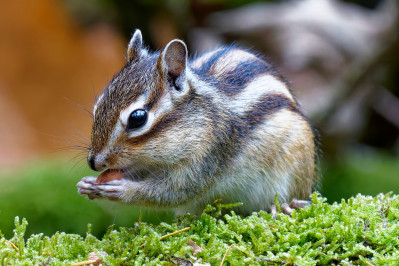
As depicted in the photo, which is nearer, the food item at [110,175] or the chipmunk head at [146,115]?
the chipmunk head at [146,115]

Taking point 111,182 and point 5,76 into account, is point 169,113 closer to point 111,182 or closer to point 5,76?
point 111,182

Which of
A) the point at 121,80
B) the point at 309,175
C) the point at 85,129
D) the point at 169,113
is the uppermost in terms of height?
the point at 121,80

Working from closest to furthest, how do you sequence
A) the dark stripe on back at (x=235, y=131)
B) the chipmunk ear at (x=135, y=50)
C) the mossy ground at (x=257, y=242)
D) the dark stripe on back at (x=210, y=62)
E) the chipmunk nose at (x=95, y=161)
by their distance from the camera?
the mossy ground at (x=257, y=242) < the chipmunk nose at (x=95, y=161) < the dark stripe on back at (x=235, y=131) < the chipmunk ear at (x=135, y=50) < the dark stripe on back at (x=210, y=62)

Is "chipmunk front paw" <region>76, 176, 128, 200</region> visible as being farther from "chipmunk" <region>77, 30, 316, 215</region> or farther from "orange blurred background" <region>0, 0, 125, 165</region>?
"orange blurred background" <region>0, 0, 125, 165</region>

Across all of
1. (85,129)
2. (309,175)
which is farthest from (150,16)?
(309,175)

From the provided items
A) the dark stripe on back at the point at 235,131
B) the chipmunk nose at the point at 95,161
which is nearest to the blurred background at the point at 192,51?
the dark stripe on back at the point at 235,131

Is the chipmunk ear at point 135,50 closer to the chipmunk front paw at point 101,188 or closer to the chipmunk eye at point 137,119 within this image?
the chipmunk eye at point 137,119

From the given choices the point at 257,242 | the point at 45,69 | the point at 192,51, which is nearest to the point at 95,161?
the point at 257,242
